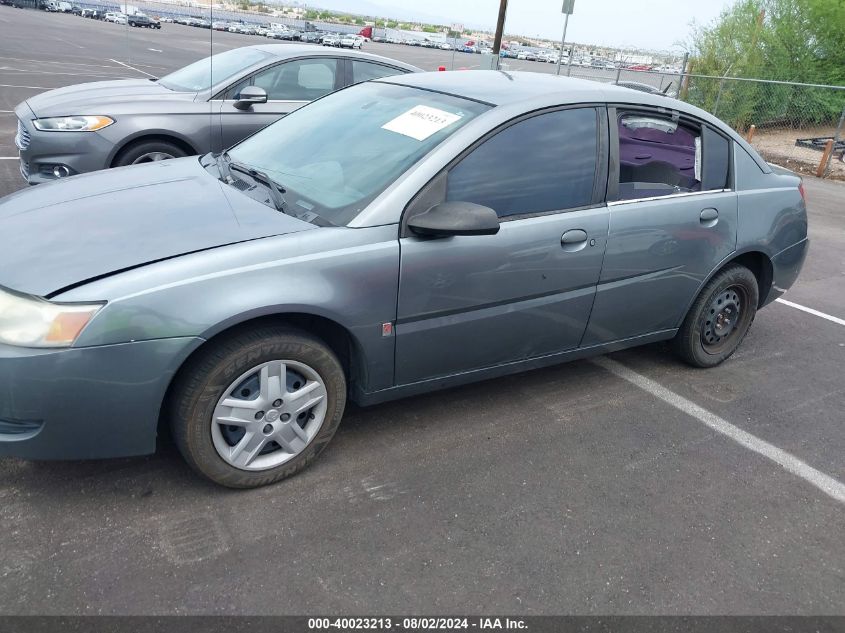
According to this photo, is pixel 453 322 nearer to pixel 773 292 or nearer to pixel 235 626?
pixel 235 626

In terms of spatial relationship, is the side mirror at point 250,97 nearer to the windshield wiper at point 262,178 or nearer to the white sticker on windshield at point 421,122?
the windshield wiper at point 262,178

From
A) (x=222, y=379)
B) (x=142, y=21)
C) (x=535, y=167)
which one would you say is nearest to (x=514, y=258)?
(x=535, y=167)

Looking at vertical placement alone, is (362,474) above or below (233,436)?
below

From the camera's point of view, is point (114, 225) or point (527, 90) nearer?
point (114, 225)

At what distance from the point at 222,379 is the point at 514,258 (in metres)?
1.43

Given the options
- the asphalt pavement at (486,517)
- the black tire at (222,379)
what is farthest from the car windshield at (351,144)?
the asphalt pavement at (486,517)

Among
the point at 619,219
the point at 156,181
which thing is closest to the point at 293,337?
the point at 156,181

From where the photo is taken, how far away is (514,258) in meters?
3.28

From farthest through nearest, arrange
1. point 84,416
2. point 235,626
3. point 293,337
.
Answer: point 293,337 → point 84,416 → point 235,626

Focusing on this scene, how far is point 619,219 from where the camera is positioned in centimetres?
362

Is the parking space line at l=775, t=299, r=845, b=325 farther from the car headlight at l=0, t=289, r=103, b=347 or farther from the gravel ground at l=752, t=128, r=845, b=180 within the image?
the gravel ground at l=752, t=128, r=845, b=180

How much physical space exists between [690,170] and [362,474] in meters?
2.55

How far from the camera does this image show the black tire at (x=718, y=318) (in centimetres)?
425

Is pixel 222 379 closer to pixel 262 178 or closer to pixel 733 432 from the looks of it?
pixel 262 178
